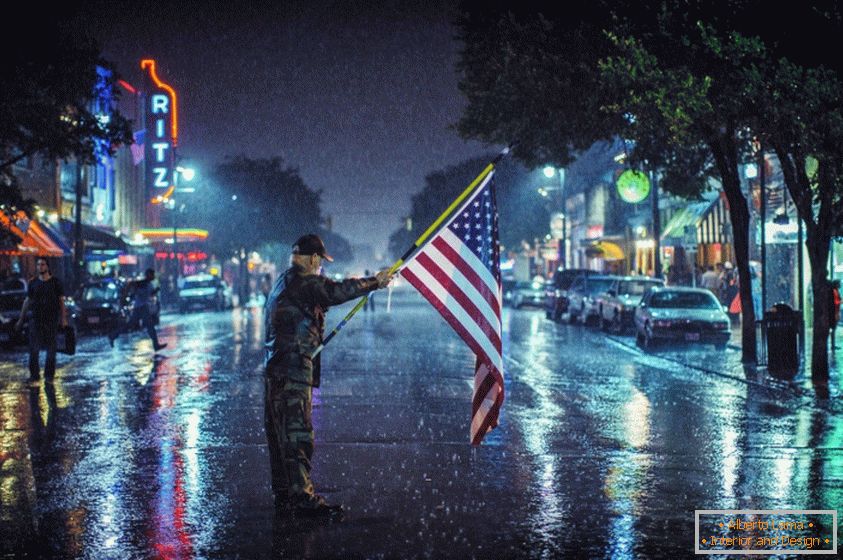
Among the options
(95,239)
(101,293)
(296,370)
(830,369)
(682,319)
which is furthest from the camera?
(95,239)

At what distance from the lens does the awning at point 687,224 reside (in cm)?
4269

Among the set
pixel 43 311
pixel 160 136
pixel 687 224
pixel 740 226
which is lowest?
pixel 43 311

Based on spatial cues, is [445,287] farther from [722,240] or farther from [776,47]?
[722,240]

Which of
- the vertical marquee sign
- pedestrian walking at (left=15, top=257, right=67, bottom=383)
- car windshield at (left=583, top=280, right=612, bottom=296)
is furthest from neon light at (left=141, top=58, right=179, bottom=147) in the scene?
pedestrian walking at (left=15, top=257, right=67, bottom=383)

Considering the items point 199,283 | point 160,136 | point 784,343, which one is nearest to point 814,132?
point 784,343

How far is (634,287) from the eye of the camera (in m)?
34.3

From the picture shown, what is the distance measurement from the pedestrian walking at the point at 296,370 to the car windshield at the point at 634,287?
2683cm

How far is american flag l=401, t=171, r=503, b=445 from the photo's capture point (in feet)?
28.1

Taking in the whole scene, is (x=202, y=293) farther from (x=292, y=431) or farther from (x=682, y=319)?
(x=292, y=431)

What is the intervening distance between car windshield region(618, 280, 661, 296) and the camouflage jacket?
26.8m

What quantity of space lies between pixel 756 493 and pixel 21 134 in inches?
847

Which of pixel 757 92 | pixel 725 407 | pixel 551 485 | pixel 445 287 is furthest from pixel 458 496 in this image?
pixel 757 92

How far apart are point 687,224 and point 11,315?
1140 inches

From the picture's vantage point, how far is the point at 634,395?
16.6 metres
